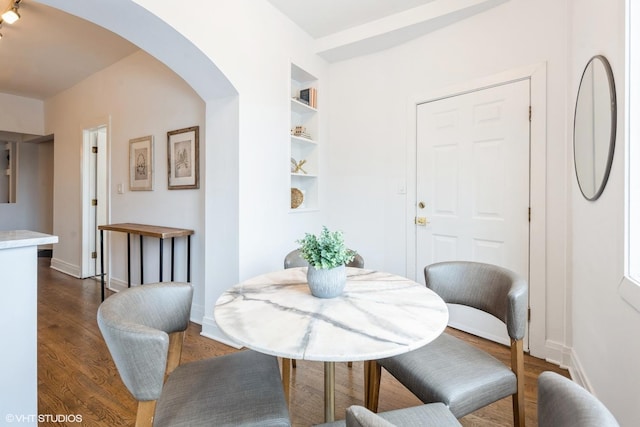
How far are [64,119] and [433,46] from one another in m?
5.18

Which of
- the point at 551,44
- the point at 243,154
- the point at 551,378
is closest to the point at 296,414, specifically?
the point at 551,378

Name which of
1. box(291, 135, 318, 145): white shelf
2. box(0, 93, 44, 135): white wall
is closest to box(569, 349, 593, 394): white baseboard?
box(291, 135, 318, 145): white shelf

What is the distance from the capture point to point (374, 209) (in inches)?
126

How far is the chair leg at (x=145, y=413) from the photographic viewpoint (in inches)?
36.1

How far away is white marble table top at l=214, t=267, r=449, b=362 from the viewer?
0.86m

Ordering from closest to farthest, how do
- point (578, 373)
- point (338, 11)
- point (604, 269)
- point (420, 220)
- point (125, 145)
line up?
point (604, 269), point (578, 373), point (338, 11), point (420, 220), point (125, 145)

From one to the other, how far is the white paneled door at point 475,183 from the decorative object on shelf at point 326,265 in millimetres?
1766

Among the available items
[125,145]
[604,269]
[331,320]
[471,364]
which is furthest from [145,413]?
[125,145]

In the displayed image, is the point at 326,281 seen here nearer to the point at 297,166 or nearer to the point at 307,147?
the point at 297,166

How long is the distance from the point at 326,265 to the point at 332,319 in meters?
0.23

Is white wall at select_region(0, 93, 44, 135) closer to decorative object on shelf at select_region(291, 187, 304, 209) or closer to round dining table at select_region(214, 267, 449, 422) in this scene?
decorative object on shelf at select_region(291, 187, 304, 209)

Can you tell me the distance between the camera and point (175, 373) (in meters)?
1.18

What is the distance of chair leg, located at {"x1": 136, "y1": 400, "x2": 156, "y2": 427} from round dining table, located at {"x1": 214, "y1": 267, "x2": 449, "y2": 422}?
0.92 feet

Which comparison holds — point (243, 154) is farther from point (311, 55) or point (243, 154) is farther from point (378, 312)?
point (378, 312)
